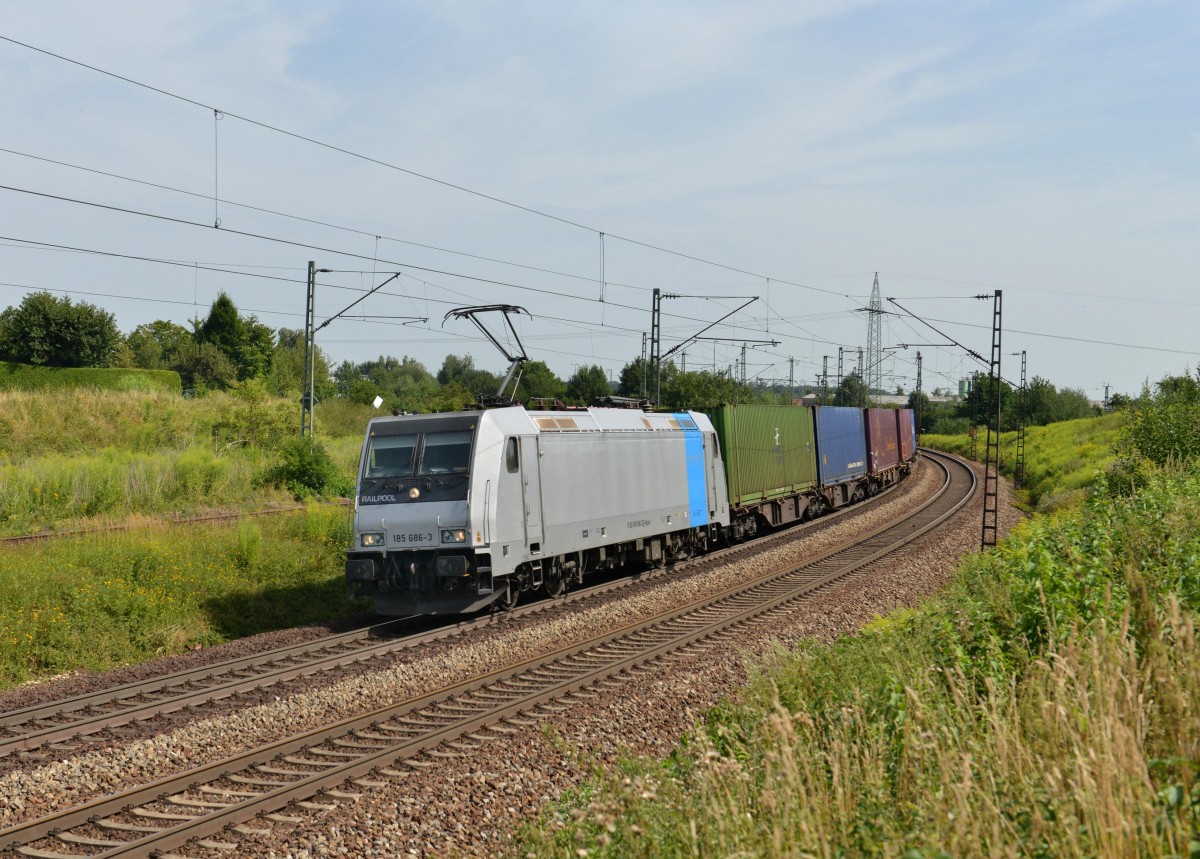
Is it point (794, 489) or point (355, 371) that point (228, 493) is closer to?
point (794, 489)

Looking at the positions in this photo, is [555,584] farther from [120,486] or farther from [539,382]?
[539,382]

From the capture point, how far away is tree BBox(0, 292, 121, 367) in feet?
154

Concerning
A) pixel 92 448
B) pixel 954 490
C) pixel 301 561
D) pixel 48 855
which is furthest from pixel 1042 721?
pixel 954 490

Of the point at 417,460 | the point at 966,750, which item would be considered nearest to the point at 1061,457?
the point at 417,460

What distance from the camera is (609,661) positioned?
39.5ft

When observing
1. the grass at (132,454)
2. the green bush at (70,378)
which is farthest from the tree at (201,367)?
the grass at (132,454)

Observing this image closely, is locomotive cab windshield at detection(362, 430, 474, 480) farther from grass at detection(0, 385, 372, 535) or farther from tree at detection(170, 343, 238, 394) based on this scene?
tree at detection(170, 343, 238, 394)

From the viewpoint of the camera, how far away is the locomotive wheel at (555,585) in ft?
52.8

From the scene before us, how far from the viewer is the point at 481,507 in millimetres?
13703

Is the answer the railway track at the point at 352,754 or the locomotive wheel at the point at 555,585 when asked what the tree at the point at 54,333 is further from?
the railway track at the point at 352,754

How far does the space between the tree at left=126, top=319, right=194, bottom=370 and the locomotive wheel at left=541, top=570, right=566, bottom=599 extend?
4542 cm

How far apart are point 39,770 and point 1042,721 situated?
7642 mm

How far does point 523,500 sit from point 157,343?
211 feet

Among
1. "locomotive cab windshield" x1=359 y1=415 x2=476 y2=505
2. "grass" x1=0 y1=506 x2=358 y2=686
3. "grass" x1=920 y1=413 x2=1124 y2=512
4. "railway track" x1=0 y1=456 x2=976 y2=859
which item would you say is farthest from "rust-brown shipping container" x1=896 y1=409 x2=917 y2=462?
"locomotive cab windshield" x1=359 y1=415 x2=476 y2=505
